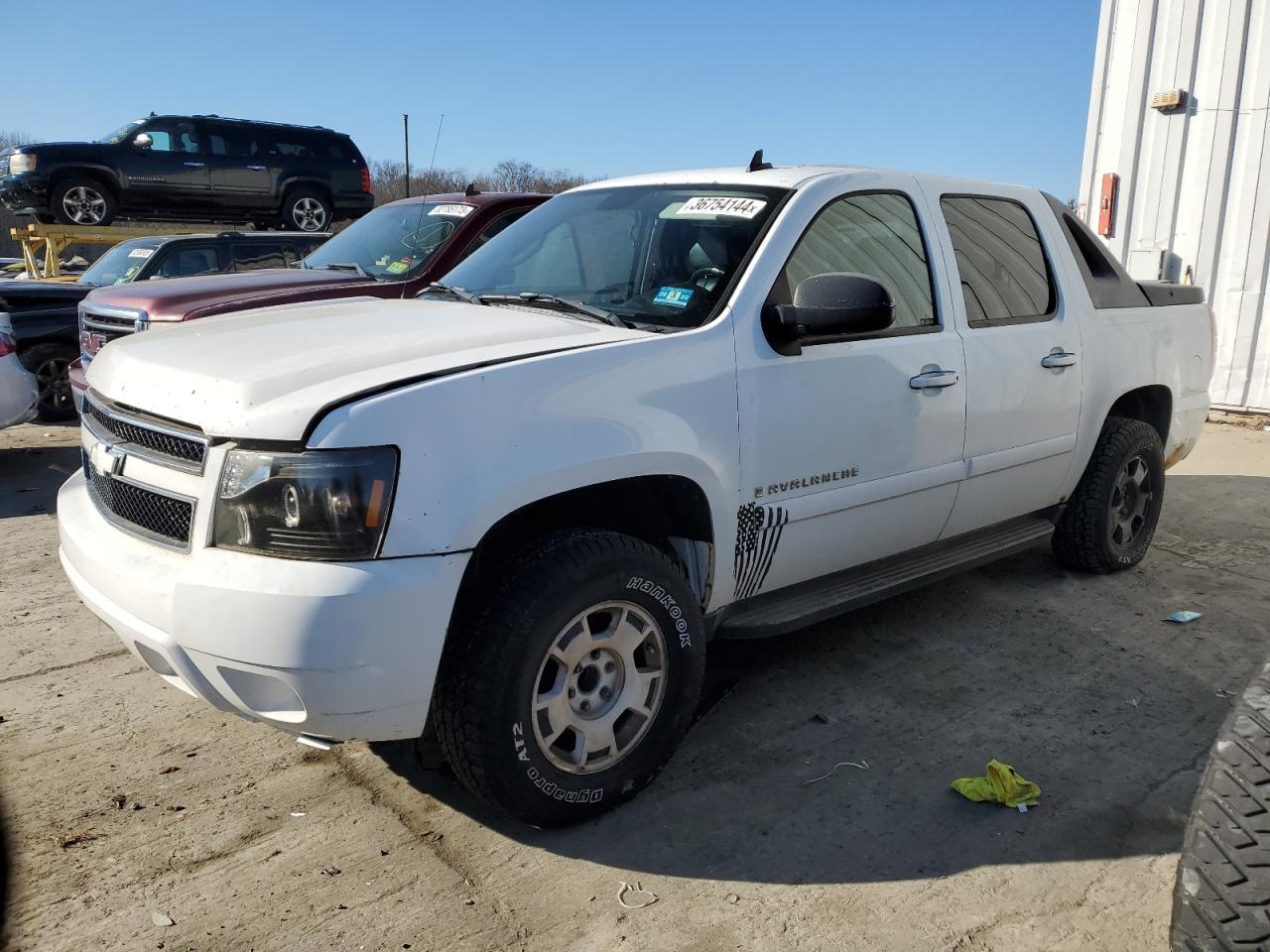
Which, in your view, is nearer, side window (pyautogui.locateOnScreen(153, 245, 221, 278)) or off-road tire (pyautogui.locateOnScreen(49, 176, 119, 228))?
side window (pyautogui.locateOnScreen(153, 245, 221, 278))

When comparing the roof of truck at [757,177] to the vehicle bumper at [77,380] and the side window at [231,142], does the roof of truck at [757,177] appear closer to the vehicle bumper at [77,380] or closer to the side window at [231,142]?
the vehicle bumper at [77,380]

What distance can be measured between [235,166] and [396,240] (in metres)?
9.18

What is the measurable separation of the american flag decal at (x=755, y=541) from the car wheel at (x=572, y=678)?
0.91ft

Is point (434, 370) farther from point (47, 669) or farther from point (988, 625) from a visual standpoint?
point (988, 625)

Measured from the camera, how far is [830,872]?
2.68 meters

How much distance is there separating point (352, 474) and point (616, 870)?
1.24 meters

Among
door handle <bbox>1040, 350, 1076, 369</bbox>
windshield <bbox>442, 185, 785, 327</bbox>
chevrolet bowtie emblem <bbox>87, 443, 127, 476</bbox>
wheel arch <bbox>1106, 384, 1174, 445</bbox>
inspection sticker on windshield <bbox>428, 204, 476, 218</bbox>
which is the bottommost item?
wheel arch <bbox>1106, 384, 1174, 445</bbox>

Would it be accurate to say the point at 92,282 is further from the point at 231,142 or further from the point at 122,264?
the point at 231,142

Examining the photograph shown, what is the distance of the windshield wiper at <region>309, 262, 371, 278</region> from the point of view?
699cm

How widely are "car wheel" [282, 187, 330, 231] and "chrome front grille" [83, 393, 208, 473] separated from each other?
44.3 ft

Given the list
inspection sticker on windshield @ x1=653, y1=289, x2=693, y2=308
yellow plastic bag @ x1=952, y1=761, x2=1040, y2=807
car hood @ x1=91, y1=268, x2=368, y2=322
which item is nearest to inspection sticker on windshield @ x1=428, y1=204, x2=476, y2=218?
car hood @ x1=91, y1=268, x2=368, y2=322

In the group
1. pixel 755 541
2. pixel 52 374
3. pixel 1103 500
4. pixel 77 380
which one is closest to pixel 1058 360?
pixel 1103 500

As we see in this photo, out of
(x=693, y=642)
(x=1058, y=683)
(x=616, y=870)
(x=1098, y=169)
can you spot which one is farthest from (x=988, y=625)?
(x=1098, y=169)

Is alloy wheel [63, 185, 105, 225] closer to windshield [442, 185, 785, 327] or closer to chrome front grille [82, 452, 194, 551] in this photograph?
windshield [442, 185, 785, 327]
